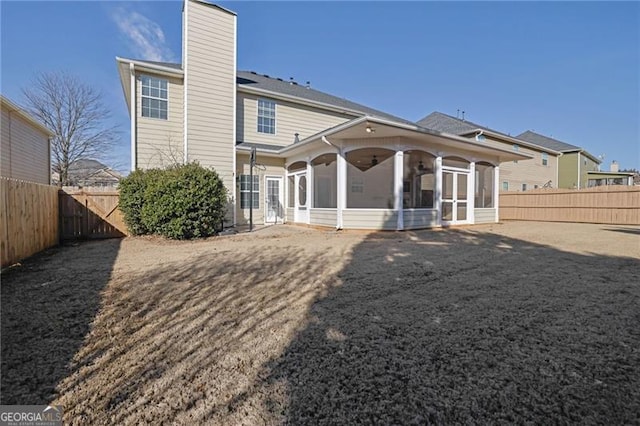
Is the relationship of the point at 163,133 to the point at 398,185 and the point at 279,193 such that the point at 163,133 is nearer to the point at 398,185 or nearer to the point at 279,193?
the point at 279,193

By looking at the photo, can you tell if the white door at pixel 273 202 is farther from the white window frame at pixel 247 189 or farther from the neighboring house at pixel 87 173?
the neighboring house at pixel 87 173

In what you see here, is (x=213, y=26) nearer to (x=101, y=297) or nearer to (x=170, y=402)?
(x=101, y=297)

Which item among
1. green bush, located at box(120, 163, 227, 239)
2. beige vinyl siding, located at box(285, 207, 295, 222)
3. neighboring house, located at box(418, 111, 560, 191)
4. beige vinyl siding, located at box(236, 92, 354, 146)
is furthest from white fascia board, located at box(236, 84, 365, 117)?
neighboring house, located at box(418, 111, 560, 191)

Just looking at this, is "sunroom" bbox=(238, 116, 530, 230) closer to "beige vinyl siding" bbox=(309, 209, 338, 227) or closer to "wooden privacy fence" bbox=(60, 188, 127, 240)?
"beige vinyl siding" bbox=(309, 209, 338, 227)

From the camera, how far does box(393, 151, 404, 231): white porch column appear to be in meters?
9.58

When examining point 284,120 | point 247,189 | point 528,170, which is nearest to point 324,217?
point 247,189

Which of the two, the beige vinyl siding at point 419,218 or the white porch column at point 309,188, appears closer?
the beige vinyl siding at point 419,218

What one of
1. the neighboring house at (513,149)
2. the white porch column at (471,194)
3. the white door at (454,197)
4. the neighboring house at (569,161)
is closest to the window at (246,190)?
the white door at (454,197)

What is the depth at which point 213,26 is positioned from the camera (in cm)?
1118

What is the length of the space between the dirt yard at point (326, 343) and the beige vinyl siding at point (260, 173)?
719 centimetres

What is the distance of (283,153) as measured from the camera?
12.1 meters

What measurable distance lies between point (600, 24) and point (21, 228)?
1633cm

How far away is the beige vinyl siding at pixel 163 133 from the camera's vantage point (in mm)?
10578

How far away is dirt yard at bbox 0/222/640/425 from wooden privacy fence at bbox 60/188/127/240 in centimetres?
456
